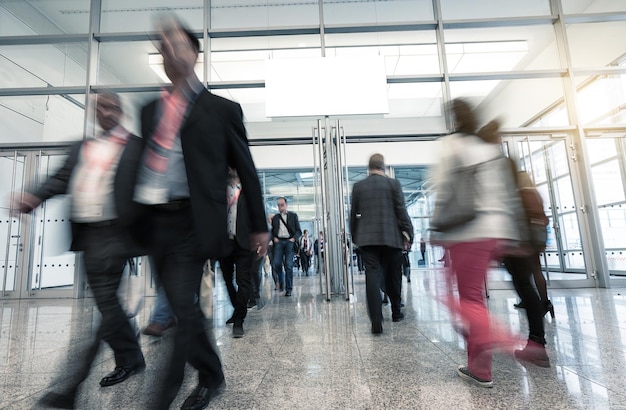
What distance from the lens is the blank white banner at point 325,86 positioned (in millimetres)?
6180

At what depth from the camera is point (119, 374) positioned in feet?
6.42

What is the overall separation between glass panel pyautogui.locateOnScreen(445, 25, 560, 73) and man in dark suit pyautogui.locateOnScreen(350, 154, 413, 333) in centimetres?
513

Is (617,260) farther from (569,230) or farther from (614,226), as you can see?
(569,230)

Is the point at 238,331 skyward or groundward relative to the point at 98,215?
groundward

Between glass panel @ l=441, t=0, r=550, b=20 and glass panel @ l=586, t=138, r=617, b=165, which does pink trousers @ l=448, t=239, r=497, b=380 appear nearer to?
glass panel @ l=441, t=0, r=550, b=20

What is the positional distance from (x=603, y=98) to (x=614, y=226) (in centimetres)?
261

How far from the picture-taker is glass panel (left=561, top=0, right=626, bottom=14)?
21.6ft

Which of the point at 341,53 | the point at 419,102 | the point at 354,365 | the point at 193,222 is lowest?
the point at 354,365

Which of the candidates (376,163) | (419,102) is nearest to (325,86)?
(419,102)

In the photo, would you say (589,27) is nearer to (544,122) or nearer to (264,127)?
(544,122)

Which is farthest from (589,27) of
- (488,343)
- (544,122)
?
(488,343)

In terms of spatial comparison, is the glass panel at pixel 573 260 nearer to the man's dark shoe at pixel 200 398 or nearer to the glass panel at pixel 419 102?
the glass panel at pixel 419 102

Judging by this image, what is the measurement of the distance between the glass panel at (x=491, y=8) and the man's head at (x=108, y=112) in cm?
670

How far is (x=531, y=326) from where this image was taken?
2283mm
